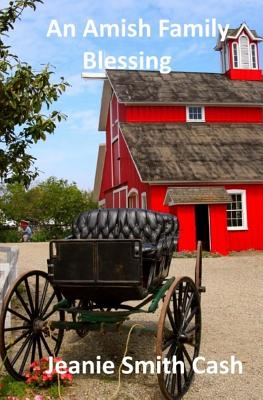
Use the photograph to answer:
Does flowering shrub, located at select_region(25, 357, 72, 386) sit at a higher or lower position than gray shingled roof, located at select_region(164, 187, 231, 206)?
lower

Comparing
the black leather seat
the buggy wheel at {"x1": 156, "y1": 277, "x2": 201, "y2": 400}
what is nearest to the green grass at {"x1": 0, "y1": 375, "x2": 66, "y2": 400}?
the buggy wheel at {"x1": 156, "y1": 277, "x2": 201, "y2": 400}

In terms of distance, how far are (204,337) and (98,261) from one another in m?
2.88

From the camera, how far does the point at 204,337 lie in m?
6.73

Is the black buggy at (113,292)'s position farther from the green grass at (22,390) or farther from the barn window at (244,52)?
the barn window at (244,52)

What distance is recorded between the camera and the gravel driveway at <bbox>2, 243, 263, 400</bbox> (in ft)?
15.5

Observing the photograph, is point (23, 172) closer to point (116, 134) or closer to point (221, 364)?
point (221, 364)

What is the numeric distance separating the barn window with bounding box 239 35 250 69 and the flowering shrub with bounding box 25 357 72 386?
26.2m

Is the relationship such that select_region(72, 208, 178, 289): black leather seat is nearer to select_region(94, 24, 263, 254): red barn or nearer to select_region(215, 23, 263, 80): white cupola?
select_region(94, 24, 263, 254): red barn

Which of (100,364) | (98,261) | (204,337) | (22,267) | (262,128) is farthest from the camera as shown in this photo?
(262,128)

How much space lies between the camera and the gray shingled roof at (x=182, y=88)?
2448 cm

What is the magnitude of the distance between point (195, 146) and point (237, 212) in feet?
11.0

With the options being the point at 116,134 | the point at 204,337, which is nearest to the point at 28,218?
the point at 116,134

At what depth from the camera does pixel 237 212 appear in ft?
68.5

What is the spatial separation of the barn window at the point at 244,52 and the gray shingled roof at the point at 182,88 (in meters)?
1.27
